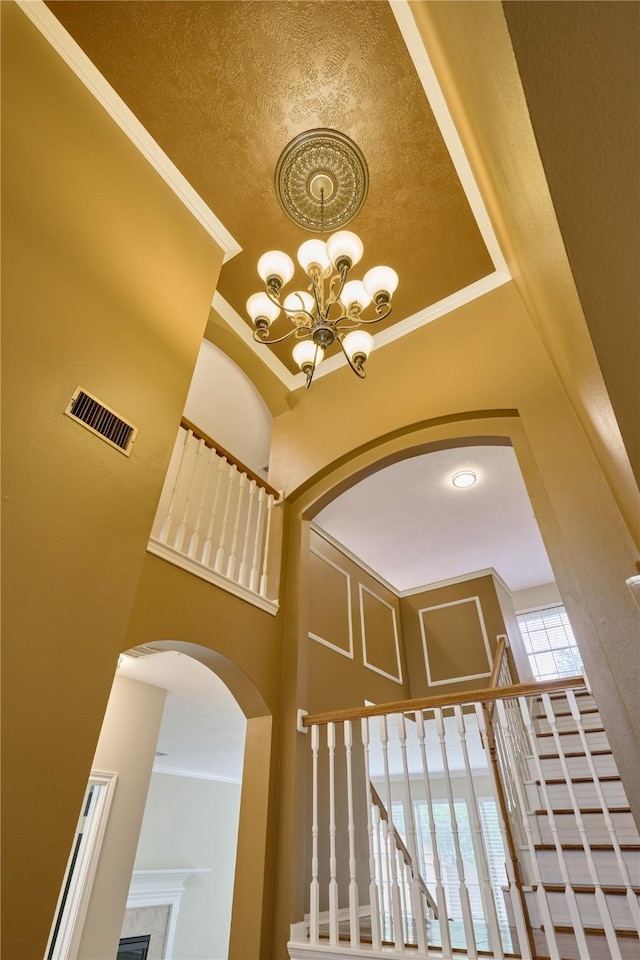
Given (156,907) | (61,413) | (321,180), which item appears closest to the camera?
(61,413)

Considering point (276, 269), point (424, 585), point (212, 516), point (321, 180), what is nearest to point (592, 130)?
point (276, 269)

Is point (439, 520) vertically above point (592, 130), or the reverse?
point (439, 520)

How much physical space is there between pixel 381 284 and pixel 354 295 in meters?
0.22

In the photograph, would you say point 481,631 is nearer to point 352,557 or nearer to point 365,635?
point 365,635

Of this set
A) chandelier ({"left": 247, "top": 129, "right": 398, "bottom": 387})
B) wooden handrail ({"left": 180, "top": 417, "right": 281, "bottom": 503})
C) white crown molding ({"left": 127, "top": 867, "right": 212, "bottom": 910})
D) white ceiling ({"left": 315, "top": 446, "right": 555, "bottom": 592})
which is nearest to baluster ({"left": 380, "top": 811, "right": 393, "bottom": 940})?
wooden handrail ({"left": 180, "top": 417, "right": 281, "bottom": 503})

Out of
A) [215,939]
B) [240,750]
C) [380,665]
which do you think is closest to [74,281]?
[380,665]

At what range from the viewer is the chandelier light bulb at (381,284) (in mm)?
2762

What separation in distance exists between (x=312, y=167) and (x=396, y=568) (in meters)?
4.67

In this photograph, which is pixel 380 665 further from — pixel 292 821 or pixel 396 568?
pixel 292 821

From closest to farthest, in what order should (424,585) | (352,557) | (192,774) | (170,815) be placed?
(352,557)
(424,585)
(170,815)
(192,774)

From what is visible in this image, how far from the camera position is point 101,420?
2273mm

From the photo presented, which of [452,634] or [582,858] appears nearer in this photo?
[582,858]

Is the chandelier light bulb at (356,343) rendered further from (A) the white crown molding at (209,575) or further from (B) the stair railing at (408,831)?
(B) the stair railing at (408,831)

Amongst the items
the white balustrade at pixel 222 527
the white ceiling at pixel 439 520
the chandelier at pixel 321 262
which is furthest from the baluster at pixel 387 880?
the white ceiling at pixel 439 520
